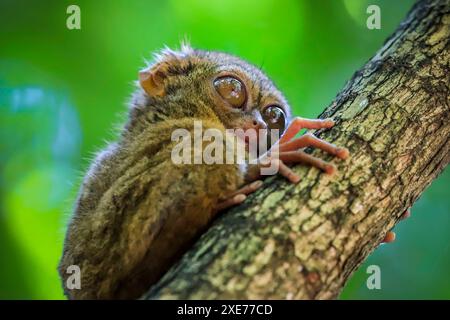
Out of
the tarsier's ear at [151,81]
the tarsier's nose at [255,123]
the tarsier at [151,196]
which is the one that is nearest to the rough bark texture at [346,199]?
the tarsier at [151,196]

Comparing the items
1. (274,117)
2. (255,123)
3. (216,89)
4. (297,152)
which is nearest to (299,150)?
(297,152)

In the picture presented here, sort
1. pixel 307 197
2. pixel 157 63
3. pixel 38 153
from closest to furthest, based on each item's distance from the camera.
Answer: pixel 307 197 → pixel 157 63 → pixel 38 153

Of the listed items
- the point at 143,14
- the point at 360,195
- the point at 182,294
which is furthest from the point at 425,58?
the point at 143,14

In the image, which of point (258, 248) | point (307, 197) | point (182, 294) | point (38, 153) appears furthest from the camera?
Answer: point (38, 153)

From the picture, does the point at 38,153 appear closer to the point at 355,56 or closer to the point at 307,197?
the point at 355,56

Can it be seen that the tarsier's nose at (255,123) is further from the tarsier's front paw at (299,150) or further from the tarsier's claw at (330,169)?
the tarsier's claw at (330,169)

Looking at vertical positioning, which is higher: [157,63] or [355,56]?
[355,56]
